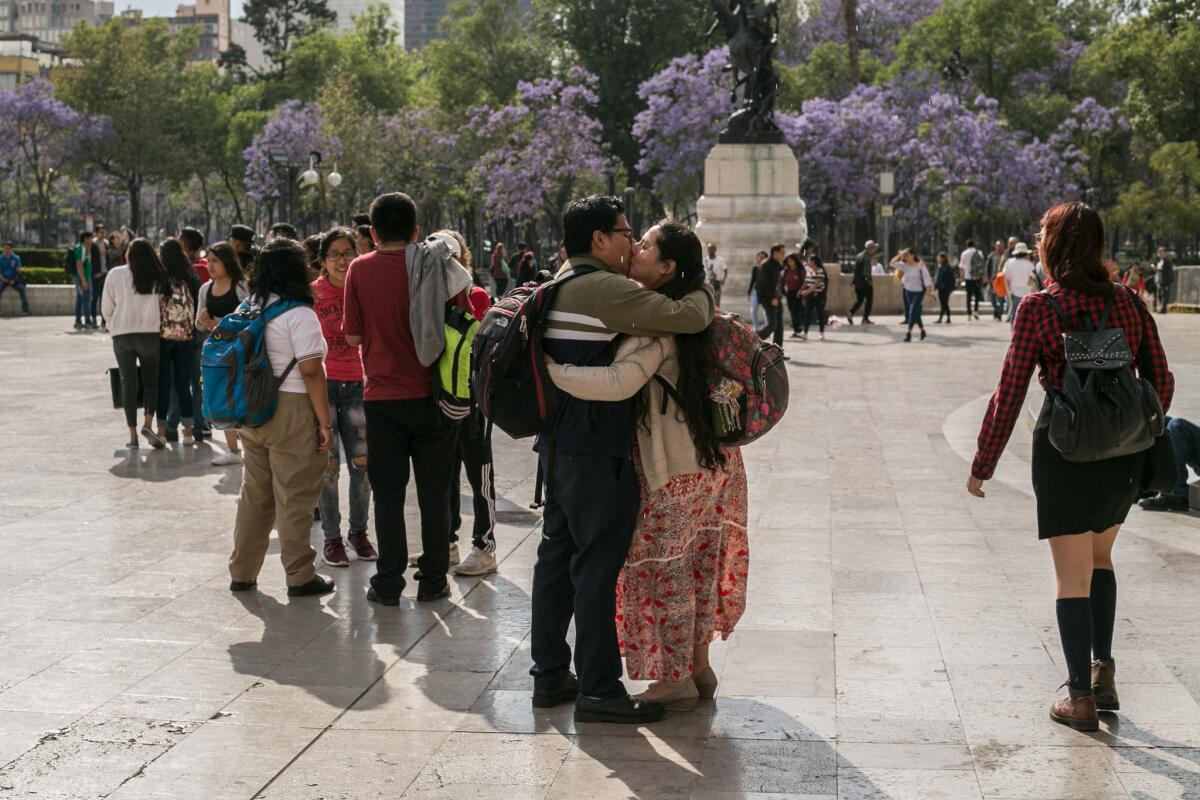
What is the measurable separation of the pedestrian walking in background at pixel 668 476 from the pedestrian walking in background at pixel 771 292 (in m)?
17.5

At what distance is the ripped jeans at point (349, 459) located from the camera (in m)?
8.49

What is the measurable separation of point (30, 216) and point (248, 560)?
105 meters

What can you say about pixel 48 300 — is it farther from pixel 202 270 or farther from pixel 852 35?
pixel 852 35

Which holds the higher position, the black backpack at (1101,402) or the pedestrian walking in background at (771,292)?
the black backpack at (1101,402)

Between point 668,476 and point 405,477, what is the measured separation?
2.31 meters

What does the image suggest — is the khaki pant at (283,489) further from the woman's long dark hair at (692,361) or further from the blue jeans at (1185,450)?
the blue jeans at (1185,450)

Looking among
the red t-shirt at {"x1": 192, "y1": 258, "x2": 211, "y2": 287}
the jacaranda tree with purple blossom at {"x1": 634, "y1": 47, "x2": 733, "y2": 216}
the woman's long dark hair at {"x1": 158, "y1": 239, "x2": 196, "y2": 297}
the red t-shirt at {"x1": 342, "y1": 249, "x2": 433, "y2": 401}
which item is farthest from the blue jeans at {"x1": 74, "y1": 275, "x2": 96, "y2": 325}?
the jacaranda tree with purple blossom at {"x1": 634, "y1": 47, "x2": 733, "y2": 216}

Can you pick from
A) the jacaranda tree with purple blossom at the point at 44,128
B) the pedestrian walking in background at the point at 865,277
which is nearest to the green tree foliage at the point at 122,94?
the jacaranda tree with purple blossom at the point at 44,128

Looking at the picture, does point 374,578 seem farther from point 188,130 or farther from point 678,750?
point 188,130

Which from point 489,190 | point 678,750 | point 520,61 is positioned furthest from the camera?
point 520,61

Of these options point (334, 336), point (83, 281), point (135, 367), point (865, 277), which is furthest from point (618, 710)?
point (865, 277)

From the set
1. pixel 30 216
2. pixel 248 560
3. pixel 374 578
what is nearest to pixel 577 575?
pixel 374 578

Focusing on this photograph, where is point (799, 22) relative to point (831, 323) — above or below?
above

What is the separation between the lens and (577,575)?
5.63 m
